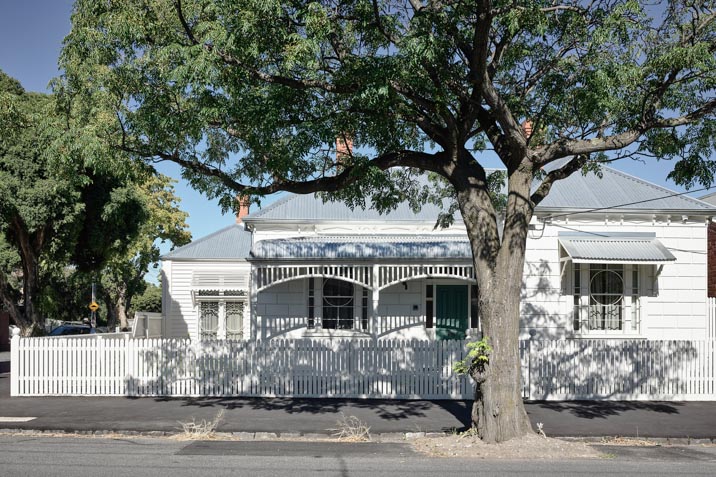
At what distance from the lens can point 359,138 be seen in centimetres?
1323

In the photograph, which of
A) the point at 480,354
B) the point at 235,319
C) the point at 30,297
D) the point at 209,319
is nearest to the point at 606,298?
the point at 480,354

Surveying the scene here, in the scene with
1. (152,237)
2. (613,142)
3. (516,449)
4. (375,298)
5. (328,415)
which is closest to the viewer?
(516,449)

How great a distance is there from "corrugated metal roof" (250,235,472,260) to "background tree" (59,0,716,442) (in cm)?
524

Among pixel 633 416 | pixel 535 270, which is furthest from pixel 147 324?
pixel 633 416

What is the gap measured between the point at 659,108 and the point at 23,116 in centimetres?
1390

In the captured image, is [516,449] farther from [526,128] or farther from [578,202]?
[578,202]

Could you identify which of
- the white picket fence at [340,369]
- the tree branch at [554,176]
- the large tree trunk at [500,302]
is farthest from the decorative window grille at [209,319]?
the tree branch at [554,176]

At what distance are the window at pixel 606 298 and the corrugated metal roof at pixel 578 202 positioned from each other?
5.24ft

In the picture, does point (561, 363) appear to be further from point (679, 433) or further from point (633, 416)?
point (679, 433)

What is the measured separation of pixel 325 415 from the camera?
13.4 metres

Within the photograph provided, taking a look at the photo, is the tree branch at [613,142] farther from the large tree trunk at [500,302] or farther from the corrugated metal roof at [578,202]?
the corrugated metal roof at [578,202]

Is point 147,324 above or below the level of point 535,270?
below

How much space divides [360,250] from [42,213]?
919 centimetres

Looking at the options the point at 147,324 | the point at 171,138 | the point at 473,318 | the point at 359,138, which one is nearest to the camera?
the point at 171,138
